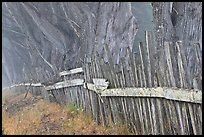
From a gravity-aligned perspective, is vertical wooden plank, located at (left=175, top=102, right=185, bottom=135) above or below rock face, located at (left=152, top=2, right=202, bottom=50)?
below

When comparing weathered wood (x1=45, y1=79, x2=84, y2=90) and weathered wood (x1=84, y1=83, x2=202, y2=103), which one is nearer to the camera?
weathered wood (x1=84, y1=83, x2=202, y2=103)

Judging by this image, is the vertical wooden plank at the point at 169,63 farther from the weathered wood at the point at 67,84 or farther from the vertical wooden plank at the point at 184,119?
the weathered wood at the point at 67,84

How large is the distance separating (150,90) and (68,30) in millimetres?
9491


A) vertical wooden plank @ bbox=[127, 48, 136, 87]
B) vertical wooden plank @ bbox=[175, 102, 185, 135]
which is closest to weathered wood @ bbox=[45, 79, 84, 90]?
vertical wooden plank @ bbox=[127, 48, 136, 87]

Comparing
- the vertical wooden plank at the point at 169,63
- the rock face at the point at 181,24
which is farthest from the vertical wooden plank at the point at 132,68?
the vertical wooden plank at the point at 169,63

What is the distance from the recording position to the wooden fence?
504 cm

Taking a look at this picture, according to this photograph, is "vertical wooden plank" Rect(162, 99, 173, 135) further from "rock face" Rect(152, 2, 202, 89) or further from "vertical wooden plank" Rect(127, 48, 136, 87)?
"rock face" Rect(152, 2, 202, 89)

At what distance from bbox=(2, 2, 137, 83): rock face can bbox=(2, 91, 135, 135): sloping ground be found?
5.24ft

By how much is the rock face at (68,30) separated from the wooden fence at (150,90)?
8.62 ft

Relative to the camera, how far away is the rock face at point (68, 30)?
1127 cm

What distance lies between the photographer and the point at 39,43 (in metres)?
18.7

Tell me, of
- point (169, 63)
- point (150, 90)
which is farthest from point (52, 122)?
point (169, 63)

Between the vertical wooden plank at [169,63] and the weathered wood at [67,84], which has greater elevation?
the vertical wooden plank at [169,63]

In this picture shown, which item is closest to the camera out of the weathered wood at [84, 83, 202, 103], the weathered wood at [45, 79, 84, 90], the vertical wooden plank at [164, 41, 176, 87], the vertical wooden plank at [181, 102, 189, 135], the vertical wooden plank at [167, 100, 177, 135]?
the weathered wood at [84, 83, 202, 103]
